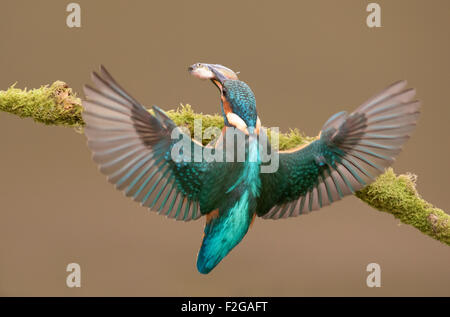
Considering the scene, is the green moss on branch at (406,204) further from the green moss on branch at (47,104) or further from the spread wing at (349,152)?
the green moss on branch at (47,104)

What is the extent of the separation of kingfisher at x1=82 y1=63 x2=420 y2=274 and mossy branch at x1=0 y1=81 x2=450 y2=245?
11.4 inches

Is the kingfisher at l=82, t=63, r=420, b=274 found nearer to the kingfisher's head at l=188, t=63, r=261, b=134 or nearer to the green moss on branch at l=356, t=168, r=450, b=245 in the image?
the kingfisher's head at l=188, t=63, r=261, b=134

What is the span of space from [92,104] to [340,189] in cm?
99

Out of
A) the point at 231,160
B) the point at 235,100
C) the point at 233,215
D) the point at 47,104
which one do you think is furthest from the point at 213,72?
the point at 47,104

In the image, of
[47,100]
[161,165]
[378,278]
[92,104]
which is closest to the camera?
[92,104]

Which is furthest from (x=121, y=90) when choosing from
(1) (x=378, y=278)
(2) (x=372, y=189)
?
(1) (x=378, y=278)

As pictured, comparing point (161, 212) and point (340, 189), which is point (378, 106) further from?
point (161, 212)

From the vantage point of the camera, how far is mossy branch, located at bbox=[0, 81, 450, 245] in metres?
2.56

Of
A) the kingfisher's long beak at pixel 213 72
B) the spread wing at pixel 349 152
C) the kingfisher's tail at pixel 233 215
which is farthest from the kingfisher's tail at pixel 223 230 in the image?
the kingfisher's long beak at pixel 213 72

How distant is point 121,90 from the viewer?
2.04m

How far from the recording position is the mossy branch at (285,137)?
256 centimetres

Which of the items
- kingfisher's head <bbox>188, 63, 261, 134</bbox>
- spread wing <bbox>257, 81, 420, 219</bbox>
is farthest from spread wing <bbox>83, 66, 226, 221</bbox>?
spread wing <bbox>257, 81, 420, 219</bbox>

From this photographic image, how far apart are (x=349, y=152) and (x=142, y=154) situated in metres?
0.78

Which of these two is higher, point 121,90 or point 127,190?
point 121,90
